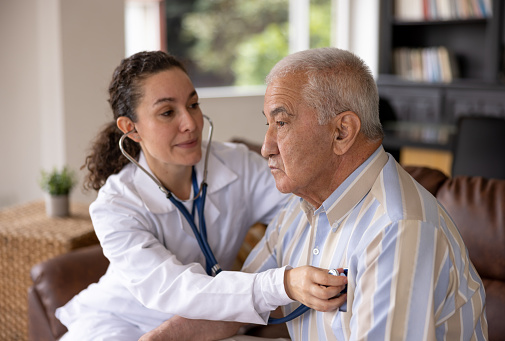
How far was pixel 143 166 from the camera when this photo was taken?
67.9 inches

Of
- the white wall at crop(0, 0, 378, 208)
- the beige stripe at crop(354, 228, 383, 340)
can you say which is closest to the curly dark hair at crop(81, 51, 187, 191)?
the beige stripe at crop(354, 228, 383, 340)

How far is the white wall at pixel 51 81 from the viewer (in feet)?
11.5

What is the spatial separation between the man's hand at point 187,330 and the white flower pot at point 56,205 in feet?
4.55

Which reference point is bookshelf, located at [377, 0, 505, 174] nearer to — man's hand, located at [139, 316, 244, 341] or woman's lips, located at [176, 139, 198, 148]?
woman's lips, located at [176, 139, 198, 148]

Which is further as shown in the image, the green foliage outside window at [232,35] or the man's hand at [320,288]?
the green foliage outside window at [232,35]

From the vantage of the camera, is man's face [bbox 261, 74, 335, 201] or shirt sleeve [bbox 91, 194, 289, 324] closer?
man's face [bbox 261, 74, 335, 201]

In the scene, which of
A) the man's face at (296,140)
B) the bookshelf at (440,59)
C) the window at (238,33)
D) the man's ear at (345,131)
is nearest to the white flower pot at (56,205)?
the man's face at (296,140)

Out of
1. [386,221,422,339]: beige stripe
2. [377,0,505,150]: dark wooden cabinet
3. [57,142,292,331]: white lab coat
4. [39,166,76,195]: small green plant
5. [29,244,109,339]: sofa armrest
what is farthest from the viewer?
[377,0,505,150]: dark wooden cabinet

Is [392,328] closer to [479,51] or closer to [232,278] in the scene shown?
[232,278]

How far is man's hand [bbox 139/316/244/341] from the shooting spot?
150 cm

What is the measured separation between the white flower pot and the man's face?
1698 mm

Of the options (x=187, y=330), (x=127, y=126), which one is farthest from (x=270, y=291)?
(x=127, y=126)

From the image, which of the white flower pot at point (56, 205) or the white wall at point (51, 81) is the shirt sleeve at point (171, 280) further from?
the white wall at point (51, 81)

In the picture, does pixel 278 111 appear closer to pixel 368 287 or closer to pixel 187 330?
pixel 368 287
